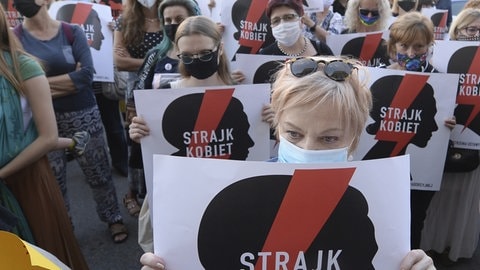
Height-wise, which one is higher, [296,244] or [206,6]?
[206,6]

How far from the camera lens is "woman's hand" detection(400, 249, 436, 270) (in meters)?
1.09

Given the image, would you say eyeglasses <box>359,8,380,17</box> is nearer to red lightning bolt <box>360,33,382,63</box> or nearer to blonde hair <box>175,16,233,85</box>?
→ red lightning bolt <box>360,33,382,63</box>

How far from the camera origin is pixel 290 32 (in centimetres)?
288

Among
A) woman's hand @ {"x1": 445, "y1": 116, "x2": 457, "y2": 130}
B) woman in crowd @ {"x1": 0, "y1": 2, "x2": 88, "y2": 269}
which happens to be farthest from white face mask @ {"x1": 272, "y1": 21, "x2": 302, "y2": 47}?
woman in crowd @ {"x1": 0, "y1": 2, "x2": 88, "y2": 269}

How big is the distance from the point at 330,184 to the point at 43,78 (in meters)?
1.55

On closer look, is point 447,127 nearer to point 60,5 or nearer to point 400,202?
point 400,202

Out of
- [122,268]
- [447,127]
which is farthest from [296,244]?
[122,268]

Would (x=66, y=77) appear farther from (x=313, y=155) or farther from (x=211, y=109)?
(x=313, y=155)

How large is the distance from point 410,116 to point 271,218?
1507mm

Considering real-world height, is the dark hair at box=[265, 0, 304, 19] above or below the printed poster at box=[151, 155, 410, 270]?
above

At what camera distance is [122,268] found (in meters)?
Result: 3.10

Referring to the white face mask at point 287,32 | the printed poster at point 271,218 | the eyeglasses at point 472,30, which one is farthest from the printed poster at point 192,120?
the eyeglasses at point 472,30

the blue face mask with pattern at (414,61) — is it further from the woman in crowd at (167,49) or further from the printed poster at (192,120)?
the woman in crowd at (167,49)

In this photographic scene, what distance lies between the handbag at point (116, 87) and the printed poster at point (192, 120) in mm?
2103
